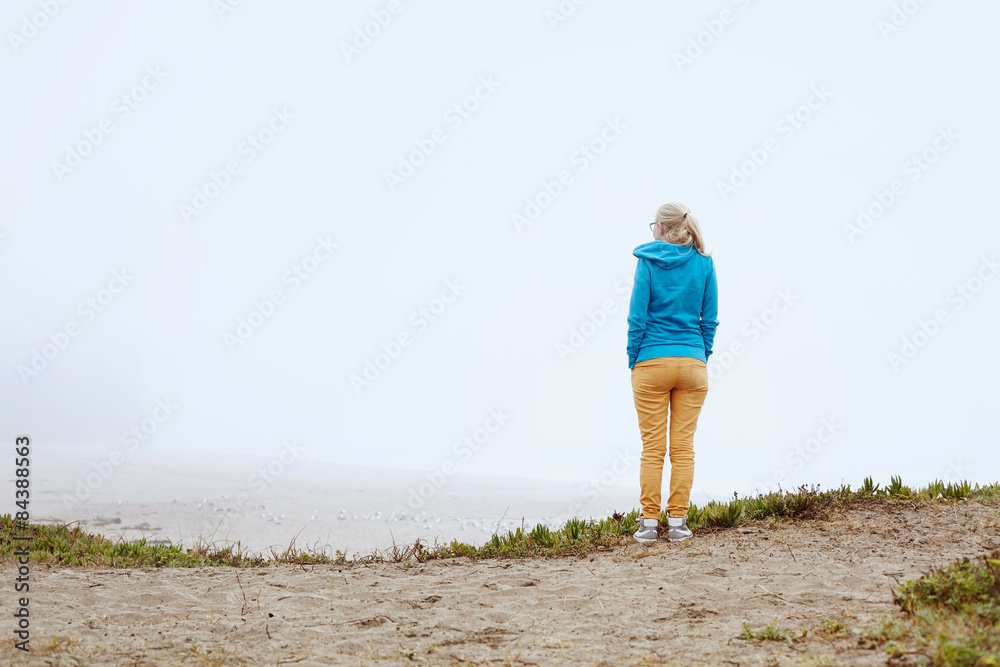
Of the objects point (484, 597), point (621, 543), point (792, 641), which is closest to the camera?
point (792, 641)

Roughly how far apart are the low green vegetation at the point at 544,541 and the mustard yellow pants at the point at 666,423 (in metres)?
0.75

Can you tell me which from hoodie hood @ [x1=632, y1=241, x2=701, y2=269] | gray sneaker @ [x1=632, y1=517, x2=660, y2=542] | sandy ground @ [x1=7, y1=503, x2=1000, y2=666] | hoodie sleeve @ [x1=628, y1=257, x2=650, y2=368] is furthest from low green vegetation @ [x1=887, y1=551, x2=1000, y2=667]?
hoodie hood @ [x1=632, y1=241, x2=701, y2=269]

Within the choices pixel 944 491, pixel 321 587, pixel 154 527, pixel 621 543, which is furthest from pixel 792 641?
pixel 154 527

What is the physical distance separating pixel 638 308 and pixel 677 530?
2.40 metres

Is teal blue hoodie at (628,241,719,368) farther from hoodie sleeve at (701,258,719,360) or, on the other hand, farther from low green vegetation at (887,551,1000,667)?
low green vegetation at (887,551,1000,667)

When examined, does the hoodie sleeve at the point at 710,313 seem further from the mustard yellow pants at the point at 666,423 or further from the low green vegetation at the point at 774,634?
the low green vegetation at the point at 774,634

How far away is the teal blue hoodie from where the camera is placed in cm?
765

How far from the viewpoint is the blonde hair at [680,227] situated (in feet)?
25.6

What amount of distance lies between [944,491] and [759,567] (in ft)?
13.3

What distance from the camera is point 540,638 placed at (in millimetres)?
5285

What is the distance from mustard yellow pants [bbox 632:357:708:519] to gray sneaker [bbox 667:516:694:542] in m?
0.24

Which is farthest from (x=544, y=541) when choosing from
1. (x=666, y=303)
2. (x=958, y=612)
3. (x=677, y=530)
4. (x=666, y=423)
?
(x=958, y=612)

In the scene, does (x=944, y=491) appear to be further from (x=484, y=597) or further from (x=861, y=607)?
(x=484, y=597)

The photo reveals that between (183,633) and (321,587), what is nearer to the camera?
(183,633)
